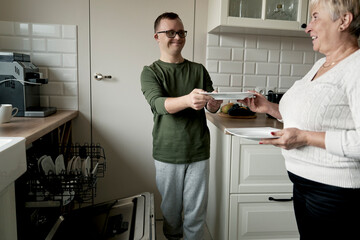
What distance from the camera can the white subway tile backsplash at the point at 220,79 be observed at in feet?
6.94

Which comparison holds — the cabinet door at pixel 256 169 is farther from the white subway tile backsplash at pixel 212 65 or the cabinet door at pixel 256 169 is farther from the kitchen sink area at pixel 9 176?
the kitchen sink area at pixel 9 176

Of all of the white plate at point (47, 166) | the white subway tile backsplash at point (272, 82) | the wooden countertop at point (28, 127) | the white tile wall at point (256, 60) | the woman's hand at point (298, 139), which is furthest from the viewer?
the white subway tile backsplash at point (272, 82)

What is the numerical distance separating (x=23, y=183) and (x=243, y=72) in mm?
1569

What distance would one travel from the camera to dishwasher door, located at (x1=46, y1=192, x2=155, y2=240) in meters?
1.29

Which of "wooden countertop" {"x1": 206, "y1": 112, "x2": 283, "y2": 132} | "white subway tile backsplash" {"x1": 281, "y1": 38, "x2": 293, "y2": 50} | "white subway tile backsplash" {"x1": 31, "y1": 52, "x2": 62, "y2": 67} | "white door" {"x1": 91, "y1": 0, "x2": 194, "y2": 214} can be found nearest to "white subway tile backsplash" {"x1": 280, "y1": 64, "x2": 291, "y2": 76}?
"white subway tile backsplash" {"x1": 281, "y1": 38, "x2": 293, "y2": 50}

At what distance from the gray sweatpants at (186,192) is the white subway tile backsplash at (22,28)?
4.02 ft

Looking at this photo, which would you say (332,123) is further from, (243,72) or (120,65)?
(120,65)

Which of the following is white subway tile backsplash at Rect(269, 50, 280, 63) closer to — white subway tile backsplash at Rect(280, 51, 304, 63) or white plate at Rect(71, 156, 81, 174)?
white subway tile backsplash at Rect(280, 51, 304, 63)

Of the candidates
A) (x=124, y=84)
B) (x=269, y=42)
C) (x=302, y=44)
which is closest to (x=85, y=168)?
(x=124, y=84)

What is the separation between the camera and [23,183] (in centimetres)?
122

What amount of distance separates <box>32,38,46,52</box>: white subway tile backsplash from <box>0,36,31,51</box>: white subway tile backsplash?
31 millimetres

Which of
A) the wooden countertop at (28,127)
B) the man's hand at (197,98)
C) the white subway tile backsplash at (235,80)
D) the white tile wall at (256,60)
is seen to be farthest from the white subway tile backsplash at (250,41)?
the wooden countertop at (28,127)

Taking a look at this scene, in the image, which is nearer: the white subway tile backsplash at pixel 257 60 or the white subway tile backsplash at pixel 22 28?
the white subway tile backsplash at pixel 22 28

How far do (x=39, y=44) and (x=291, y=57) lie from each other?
5.78 ft
